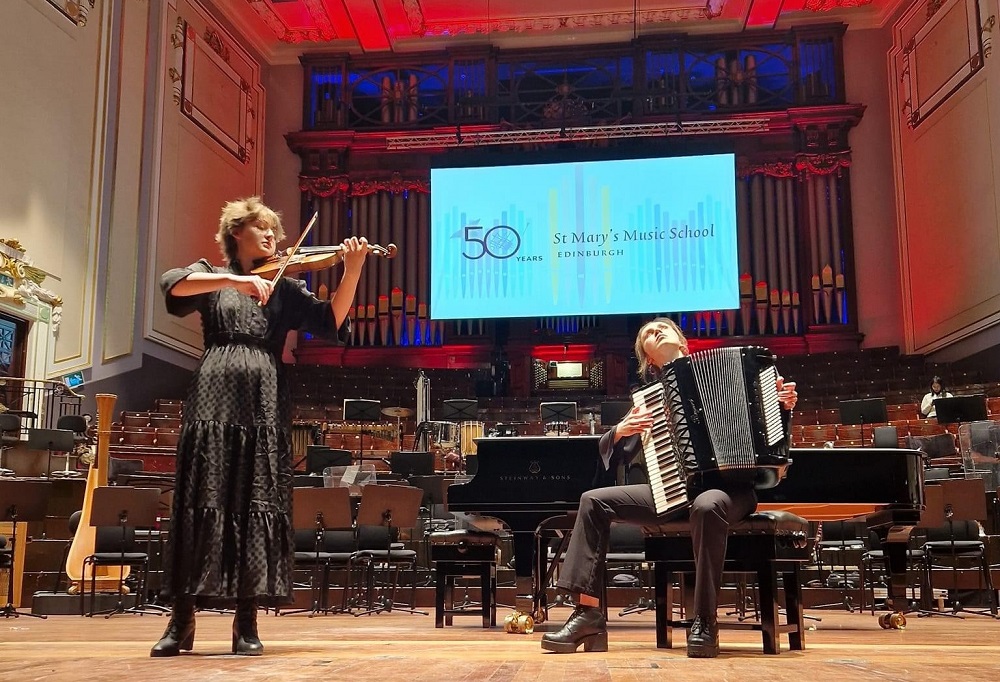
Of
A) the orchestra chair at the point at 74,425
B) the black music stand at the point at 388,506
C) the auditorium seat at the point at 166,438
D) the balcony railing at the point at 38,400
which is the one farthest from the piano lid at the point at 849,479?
the auditorium seat at the point at 166,438

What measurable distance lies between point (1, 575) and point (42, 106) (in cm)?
470

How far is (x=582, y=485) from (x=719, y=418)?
109cm

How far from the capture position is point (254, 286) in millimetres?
2797

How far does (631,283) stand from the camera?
41.4 feet

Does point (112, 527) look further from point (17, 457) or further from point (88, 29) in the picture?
point (88, 29)

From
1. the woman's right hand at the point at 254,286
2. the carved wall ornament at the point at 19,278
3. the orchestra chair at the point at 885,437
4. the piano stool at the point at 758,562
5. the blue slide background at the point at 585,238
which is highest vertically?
the blue slide background at the point at 585,238

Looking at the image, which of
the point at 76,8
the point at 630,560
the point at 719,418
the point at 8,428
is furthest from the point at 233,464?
the point at 76,8

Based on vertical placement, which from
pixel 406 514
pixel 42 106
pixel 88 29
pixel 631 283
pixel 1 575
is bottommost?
pixel 1 575

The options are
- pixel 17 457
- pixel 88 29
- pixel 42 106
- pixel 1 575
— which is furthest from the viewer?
pixel 88 29

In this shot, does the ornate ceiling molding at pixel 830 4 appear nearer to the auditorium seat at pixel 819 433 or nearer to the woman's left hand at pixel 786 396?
the auditorium seat at pixel 819 433

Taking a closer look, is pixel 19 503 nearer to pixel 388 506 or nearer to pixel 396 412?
pixel 388 506

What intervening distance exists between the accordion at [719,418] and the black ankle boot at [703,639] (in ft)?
1.22

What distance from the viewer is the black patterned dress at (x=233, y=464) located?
2816 millimetres

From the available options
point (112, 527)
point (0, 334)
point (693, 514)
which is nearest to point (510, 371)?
point (0, 334)
